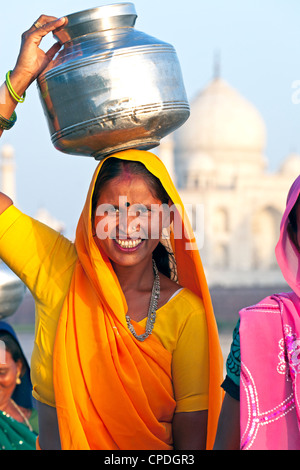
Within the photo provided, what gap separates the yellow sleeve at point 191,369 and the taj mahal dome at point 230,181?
78.9ft

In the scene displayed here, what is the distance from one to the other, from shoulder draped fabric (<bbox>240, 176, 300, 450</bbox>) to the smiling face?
0.38 m

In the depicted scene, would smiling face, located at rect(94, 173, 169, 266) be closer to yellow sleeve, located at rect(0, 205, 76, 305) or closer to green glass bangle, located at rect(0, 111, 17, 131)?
yellow sleeve, located at rect(0, 205, 76, 305)

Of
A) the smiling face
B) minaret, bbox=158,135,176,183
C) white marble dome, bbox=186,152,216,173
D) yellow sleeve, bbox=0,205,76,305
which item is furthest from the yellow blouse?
minaret, bbox=158,135,176,183

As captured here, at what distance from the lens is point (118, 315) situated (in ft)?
5.51

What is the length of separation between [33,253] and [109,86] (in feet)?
1.19

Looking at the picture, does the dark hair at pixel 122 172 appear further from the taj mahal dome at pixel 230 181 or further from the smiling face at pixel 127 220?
the taj mahal dome at pixel 230 181

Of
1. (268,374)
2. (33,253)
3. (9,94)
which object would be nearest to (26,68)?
(9,94)

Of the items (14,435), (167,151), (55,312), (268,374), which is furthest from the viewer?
(167,151)

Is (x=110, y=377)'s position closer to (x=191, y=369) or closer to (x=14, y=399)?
(x=191, y=369)

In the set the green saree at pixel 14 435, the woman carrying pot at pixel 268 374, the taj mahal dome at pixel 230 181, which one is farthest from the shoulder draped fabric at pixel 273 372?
the taj mahal dome at pixel 230 181

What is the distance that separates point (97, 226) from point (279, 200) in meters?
25.3

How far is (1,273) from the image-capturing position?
2488 millimetres

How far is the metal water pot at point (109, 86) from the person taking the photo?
1.71 m

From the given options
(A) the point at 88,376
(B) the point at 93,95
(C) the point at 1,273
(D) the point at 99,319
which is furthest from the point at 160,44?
(C) the point at 1,273
